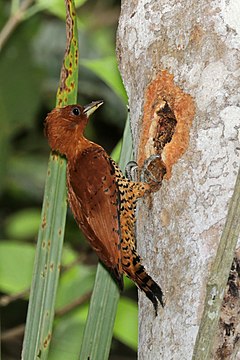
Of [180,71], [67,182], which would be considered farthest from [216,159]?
[67,182]

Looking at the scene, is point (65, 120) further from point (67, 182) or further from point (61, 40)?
point (61, 40)

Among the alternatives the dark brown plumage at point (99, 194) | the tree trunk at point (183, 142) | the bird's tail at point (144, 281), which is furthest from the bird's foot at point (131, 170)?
the bird's tail at point (144, 281)

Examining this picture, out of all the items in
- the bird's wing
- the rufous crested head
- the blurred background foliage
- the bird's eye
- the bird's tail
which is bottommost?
the bird's tail

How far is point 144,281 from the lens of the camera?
8.70ft

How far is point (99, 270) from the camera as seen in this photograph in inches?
114

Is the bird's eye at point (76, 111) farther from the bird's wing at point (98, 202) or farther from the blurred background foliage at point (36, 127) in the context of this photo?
the blurred background foliage at point (36, 127)

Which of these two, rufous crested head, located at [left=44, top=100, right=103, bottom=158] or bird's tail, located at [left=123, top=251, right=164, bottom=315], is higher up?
rufous crested head, located at [left=44, top=100, right=103, bottom=158]

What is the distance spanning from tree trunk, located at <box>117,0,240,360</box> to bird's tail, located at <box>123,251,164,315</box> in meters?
0.02

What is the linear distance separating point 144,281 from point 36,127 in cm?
422

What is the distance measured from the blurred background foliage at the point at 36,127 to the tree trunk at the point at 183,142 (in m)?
1.44

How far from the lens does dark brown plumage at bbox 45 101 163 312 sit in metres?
2.92

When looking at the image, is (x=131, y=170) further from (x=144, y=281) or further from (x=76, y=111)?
(x=144, y=281)

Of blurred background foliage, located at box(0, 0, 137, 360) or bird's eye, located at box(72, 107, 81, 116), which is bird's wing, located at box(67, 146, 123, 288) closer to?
bird's eye, located at box(72, 107, 81, 116)

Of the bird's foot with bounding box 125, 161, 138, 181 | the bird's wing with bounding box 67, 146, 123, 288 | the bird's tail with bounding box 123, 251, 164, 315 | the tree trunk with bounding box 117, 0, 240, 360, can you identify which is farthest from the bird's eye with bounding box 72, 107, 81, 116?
the bird's tail with bounding box 123, 251, 164, 315
